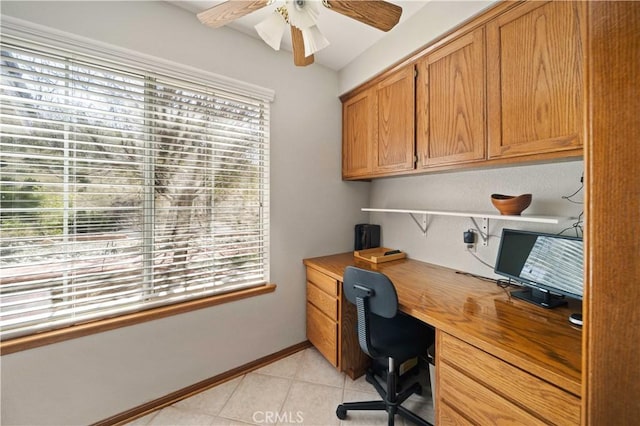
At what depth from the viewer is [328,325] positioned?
6.17 feet

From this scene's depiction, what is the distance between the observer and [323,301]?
1943mm

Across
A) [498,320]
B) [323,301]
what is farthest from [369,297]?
[323,301]

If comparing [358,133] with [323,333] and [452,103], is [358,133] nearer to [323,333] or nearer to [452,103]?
[452,103]

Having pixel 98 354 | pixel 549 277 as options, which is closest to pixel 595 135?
pixel 549 277

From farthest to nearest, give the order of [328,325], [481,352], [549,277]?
[328,325], [549,277], [481,352]

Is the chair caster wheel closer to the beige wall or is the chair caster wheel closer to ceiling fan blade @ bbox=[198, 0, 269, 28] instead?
the beige wall

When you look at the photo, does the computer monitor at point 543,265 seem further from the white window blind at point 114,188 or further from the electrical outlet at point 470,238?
the white window blind at point 114,188

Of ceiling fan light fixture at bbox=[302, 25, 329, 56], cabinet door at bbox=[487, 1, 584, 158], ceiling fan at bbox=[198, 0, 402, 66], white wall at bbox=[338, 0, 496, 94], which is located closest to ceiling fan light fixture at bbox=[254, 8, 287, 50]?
ceiling fan at bbox=[198, 0, 402, 66]

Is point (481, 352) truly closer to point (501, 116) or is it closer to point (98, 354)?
point (501, 116)

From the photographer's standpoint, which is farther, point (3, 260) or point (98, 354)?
point (98, 354)

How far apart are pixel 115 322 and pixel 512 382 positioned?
6.35ft

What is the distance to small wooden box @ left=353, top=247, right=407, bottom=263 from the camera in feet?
6.61

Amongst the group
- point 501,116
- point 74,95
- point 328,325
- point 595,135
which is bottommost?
point 328,325

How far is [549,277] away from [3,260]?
2.67 meters
